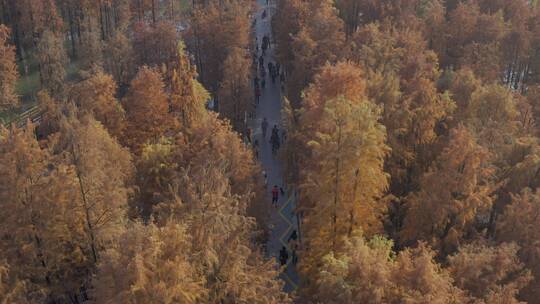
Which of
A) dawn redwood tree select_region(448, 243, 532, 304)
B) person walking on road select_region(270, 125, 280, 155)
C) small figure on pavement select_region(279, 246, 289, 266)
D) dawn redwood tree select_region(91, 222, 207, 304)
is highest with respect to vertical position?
dawn redwood tree select_region(91, 222, 207, 304)

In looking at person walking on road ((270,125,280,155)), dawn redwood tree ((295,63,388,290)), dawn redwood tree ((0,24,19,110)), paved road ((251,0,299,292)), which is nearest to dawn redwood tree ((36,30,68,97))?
dawn redwood tree ((0,24,19,110))

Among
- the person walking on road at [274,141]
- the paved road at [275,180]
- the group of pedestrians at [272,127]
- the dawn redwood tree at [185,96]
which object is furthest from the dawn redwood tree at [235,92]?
the dawn redwood tree at [185,96]

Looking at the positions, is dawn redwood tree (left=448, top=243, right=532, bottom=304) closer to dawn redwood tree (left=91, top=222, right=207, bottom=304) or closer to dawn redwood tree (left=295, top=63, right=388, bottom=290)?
dawn redwood tree (left=295, top=63, right=388, bottom=290)

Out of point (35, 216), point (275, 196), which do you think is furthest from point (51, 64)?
point (35, 216)

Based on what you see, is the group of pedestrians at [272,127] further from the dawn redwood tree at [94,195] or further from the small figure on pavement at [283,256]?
the dawn redwood tree at [94,195]

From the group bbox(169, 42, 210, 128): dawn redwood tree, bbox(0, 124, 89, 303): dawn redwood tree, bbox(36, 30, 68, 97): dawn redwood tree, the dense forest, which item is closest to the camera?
the dense forest

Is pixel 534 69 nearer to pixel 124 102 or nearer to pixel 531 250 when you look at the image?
pixel 531 250

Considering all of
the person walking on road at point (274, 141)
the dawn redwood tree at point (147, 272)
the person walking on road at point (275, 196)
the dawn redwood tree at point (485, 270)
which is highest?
the dawn redwood tree at point (147, 272)
